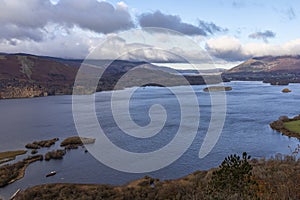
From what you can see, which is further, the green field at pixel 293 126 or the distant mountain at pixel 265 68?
the distant mountain at pixel 265 68

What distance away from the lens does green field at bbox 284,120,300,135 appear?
23969 millimetres

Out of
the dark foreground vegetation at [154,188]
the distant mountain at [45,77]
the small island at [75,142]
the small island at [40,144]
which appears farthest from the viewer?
the distant mountain at [45,77]

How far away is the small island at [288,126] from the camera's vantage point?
23188mm

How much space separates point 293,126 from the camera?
83.1 feet

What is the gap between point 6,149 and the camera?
834 inches

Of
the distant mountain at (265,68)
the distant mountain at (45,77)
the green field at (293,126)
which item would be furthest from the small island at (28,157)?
the distant mountain at (265,68)

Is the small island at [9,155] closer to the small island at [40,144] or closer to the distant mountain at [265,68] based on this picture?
the small island at [40,144]

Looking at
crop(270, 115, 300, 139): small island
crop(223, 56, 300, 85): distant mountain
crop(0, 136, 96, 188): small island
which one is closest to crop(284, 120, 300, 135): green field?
crop(270, 115, 300, 139): small island

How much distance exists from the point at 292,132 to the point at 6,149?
819 inches

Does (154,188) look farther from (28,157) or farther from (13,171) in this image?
(28,157)

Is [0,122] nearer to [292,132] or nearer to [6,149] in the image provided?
[6,149]

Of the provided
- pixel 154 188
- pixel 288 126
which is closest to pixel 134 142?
pixel 154 188

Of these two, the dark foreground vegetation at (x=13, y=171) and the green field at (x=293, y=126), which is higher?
the green field at (x=293, y=126)

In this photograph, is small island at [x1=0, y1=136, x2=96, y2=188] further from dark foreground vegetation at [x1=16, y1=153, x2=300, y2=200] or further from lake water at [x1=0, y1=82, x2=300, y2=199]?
dark foreground vegetation at [x1=16, y1=153, x2=300, y2=200]
